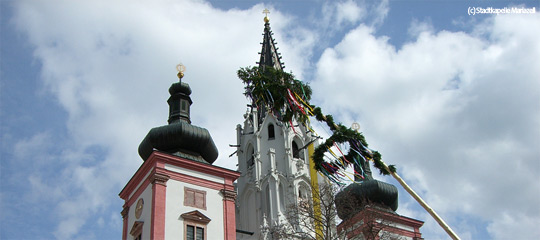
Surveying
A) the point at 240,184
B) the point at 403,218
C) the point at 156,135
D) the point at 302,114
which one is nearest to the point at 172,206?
the point at 156,135

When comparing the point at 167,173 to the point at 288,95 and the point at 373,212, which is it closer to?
the point at 288,95

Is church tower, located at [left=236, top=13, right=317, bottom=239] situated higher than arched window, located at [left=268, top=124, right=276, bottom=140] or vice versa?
arched window, located at [left=268, top=124, right=276, bottom=140]

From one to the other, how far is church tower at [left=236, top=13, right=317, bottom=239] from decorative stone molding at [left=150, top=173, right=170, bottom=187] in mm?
12476

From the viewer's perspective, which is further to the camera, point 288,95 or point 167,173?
point 167,173

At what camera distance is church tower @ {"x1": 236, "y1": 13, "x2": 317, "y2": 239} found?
1497 inches

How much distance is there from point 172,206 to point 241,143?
2005 cm

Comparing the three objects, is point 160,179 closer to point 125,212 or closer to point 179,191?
point 179,191

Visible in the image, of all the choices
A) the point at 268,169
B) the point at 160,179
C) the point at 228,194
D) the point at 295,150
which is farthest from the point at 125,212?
the point at 295,150

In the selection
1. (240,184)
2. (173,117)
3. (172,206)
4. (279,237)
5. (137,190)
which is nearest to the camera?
(279,237)

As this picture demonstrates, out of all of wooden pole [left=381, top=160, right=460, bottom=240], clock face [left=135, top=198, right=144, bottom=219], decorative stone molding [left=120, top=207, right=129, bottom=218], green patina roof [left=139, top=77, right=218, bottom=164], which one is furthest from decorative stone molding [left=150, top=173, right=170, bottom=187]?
wooden pole [left=381, top=160, right=460, bottom=240]

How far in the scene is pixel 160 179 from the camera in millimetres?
23781

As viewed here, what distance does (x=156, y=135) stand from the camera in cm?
2639

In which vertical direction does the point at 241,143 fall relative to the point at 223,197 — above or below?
above

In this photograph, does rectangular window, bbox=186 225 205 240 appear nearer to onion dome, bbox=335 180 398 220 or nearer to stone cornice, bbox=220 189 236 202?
stone cornice, bbox=220 189 236 202
